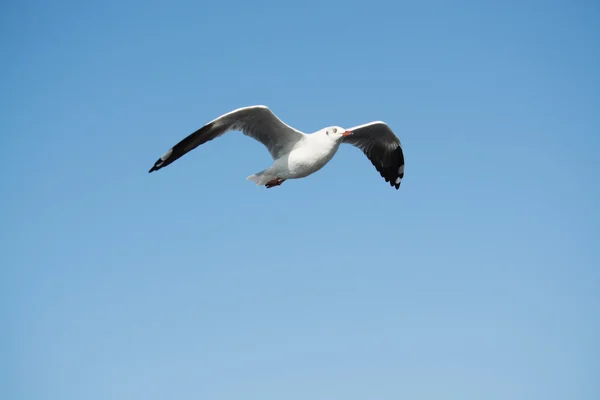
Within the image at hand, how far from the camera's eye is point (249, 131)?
11.5 m

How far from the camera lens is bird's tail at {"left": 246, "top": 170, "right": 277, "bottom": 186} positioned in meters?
11.5

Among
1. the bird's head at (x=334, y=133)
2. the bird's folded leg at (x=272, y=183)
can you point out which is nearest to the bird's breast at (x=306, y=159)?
the bird's head at (x=334, y=133)

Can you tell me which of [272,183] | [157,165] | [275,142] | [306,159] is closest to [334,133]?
[306,159]

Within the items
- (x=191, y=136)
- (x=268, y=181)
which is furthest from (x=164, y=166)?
(x=268, y=181)

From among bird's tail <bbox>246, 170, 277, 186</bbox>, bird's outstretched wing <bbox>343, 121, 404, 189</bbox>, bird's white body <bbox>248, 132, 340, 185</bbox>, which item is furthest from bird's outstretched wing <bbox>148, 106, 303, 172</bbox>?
bird's outstretched wing <bbox>343, 121, 404, 189</bbox>

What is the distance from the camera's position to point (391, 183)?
14.3m

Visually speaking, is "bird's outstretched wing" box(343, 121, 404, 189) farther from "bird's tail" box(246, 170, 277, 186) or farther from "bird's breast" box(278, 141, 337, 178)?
"bird's tail" box(246, 170, 277, 186)

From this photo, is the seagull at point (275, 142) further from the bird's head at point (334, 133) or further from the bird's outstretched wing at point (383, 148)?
the bird's outstretched wing at point (383, 148)

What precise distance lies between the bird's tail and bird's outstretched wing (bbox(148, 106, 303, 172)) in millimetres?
433

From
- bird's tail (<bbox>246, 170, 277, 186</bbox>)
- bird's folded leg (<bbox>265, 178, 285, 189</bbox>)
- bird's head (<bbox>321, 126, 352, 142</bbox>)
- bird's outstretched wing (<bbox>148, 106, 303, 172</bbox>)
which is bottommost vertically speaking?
bird's folded leg (<bbox>265, 178, 285, 189</bbox>)

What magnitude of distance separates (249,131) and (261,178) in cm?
88

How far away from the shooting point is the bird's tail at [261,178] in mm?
11469

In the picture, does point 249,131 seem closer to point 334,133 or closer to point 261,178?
point 261,178

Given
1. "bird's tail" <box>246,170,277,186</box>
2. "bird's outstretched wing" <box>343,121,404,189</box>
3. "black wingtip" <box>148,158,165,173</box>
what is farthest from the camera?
"bird's outstretched wing" <box>343,121,404,189</box>
